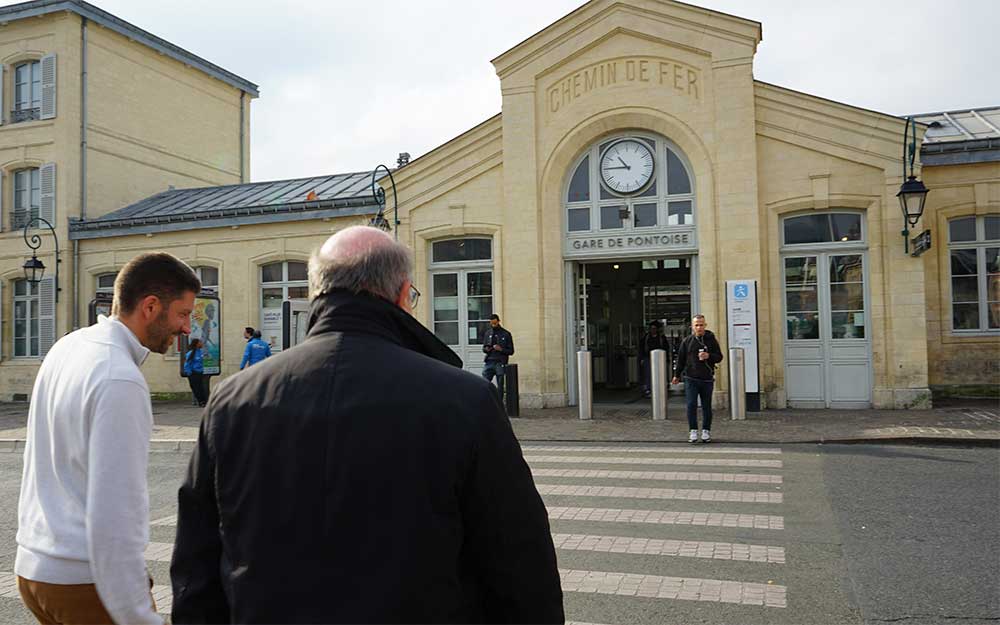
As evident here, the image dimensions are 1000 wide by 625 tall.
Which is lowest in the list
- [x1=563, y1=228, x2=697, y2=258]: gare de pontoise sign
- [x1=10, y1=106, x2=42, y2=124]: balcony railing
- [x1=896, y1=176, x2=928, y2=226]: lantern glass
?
[x1=563, y1=228, x2=697, y2=258]: gare de pontoise sign

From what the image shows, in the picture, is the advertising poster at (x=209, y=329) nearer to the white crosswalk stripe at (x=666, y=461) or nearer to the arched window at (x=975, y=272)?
the white crosswalk stripe at (x=666, y=461)

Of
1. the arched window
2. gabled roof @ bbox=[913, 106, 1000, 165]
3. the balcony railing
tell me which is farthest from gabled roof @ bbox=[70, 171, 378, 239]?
the arched window

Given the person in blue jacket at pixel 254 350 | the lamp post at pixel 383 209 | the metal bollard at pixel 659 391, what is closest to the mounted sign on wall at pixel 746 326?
the metal bollard at pixel 659 391

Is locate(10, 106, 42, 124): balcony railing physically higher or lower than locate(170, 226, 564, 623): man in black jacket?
higher

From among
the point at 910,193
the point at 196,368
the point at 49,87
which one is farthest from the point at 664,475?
the point at 49,87

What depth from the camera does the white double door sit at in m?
15.1

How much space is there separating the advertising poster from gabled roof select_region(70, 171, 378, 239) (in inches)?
88.1

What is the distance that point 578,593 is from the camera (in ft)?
16.3

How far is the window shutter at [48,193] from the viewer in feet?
74.3

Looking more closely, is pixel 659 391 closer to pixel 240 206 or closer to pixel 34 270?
pixel 240 206

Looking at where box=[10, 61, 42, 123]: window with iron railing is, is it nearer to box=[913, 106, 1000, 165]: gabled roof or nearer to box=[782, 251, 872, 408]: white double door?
box=[782, 251, 872, 408]: white double door

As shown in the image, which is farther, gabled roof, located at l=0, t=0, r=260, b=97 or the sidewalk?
gabled roof, located at l=0, t=0, r=260, b=97

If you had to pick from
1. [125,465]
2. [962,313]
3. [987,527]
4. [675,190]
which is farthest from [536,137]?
[125,465]

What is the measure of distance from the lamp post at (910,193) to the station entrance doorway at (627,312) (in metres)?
7.34
